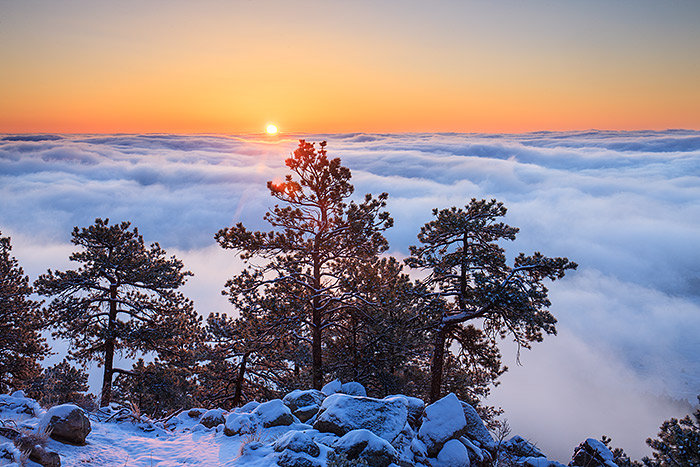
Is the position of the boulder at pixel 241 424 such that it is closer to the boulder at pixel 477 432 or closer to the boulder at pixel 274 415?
the boulder at pixel 274 415

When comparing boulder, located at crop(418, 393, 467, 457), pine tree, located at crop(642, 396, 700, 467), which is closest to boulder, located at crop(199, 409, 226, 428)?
boulder, located at crop(418, 393, 467, 457)

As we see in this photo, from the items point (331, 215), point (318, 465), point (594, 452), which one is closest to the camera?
point (318, 465)

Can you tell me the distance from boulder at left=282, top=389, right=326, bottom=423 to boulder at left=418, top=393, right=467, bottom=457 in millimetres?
2753

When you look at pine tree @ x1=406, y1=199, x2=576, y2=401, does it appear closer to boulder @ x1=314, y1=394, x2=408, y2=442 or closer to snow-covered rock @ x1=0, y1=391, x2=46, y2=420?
boulder @ x1=314, y1=394, x2=408, y2=442

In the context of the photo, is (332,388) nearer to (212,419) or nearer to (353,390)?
(353,390)

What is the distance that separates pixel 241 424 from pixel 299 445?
107 inches

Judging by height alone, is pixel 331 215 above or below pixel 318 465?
above

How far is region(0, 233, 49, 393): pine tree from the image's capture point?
15.8 metres

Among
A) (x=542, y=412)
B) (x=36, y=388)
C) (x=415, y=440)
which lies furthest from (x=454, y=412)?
(x=542, y=412)

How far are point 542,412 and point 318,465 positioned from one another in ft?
648

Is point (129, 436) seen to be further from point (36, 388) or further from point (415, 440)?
point (36, 388)

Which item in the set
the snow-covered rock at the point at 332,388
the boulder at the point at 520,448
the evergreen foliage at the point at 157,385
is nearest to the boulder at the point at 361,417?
the snow-covered rock at the point at 332,388

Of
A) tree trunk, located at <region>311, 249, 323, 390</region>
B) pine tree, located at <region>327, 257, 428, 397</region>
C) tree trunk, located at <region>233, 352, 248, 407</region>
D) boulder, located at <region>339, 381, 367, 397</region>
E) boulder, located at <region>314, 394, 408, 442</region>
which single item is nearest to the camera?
boulder, located at <region>314, 394, 408, 442</region>

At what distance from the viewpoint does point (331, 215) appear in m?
15.5
